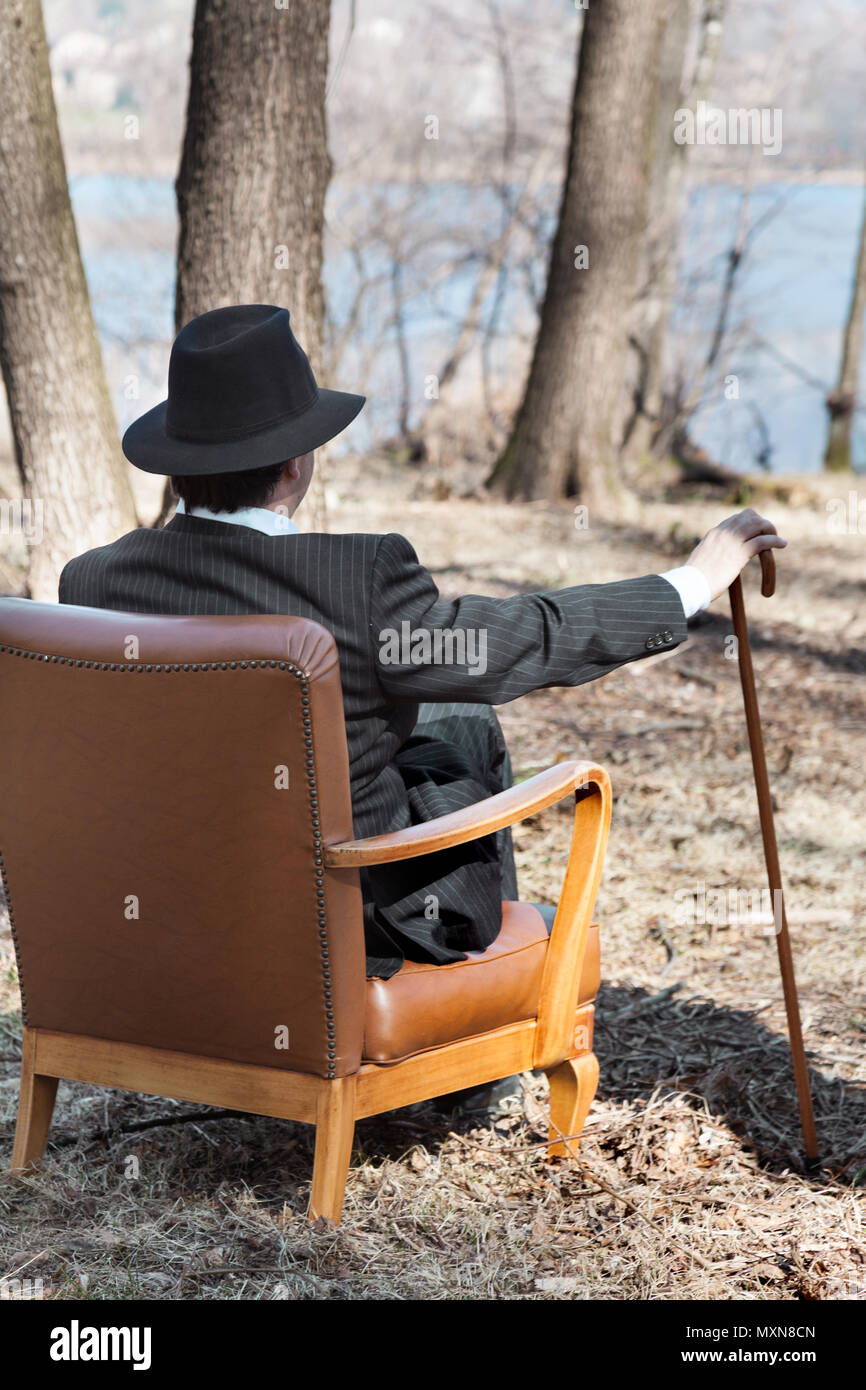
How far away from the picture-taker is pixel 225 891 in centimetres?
212

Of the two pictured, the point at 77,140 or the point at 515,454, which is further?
the point at 77,140

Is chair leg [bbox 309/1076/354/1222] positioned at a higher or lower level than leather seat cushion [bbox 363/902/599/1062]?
lower

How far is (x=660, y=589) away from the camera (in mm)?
2285

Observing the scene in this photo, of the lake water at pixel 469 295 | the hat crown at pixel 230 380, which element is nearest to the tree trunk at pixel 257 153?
the hat crown at pixel 230 380

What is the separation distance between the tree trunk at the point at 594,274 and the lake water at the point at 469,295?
3.81m

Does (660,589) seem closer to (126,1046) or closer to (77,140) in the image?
(126,1046)

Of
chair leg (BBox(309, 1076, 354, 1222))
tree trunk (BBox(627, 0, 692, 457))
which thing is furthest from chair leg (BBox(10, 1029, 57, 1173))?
tree trunk (BBox(627, 0, 692, 457))

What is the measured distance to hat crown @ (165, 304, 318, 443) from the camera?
7.22ft

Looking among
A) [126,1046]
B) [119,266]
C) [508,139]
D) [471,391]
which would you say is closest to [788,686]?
[126,1046]

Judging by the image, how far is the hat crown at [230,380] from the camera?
2.20m

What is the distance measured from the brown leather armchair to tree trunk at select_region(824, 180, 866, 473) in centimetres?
1035

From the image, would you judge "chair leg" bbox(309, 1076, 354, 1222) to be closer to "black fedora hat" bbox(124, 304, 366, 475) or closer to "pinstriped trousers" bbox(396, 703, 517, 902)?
"pinstriped trousers" bbox(396, 703, 517, 902)

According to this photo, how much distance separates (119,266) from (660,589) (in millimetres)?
14019

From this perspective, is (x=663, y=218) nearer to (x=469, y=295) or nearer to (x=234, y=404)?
(x=469, y=295)
